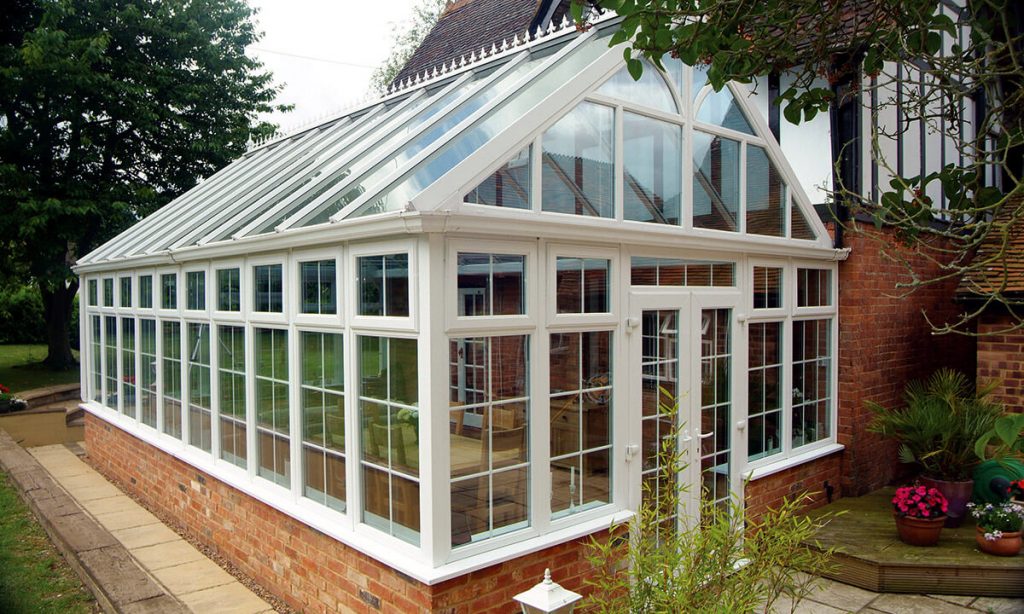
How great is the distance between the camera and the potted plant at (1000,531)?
5.70 metres

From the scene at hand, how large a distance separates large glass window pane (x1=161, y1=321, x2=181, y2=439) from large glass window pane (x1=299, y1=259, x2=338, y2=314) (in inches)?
106

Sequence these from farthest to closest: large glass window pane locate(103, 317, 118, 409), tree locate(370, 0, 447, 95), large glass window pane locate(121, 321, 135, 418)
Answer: tree locate(370, 0, 447, 95) → large glass window pane locate(103, 317, 118, 409) → large glass window pane locate(121, 321, 135, 418)

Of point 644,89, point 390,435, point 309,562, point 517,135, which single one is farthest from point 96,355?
point 644,89

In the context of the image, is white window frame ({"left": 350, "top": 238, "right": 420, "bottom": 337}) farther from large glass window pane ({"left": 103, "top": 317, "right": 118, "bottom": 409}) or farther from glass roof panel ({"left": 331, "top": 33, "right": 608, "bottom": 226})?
large glass window pane ({"left": 103, "top": 317, "right": 118, "bottom": 409})

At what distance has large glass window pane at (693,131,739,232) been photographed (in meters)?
5.65

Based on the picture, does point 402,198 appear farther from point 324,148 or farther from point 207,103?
point 207,103

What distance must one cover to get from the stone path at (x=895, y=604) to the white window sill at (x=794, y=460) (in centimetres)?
98

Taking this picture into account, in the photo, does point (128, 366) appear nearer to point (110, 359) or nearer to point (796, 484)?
point (110, 359)

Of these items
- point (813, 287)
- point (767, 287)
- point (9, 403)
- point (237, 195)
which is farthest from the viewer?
point (9, 403)

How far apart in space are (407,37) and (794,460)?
25157 mm

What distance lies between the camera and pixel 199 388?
6746 millimetres

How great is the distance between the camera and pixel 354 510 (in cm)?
465

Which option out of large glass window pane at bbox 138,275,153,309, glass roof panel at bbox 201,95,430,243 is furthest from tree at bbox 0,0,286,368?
glass roof panel at bbox 201,95,430,243

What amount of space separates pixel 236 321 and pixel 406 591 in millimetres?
2887
